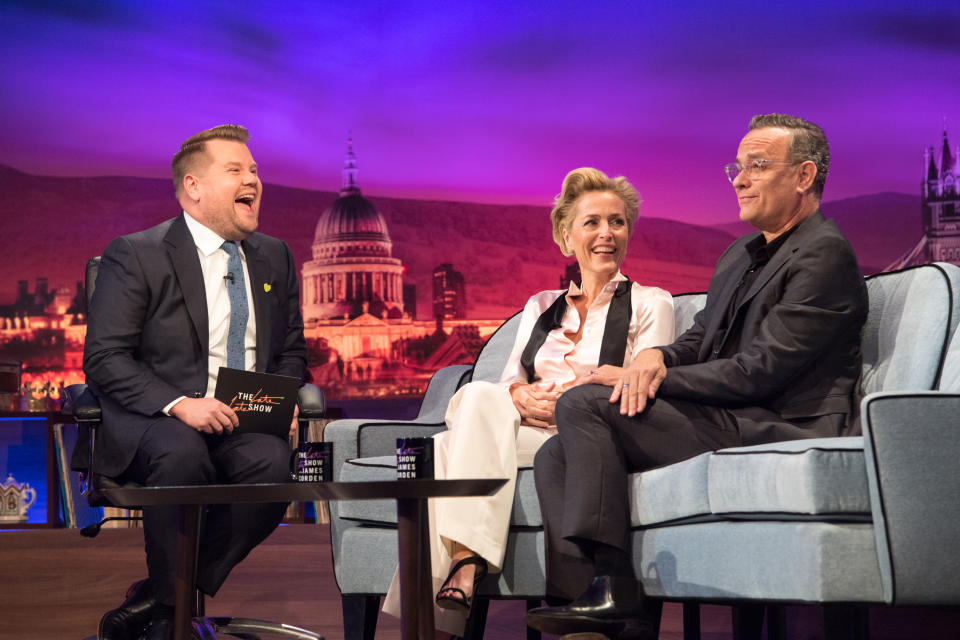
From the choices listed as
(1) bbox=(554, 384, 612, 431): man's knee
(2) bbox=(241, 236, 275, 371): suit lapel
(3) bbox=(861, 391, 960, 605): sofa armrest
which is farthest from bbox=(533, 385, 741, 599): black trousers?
(2) bbox=(241, 236, 275, 371): suit lapel

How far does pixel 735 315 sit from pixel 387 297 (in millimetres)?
3064

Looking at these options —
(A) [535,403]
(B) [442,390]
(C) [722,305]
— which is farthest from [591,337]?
(B) [442,390]

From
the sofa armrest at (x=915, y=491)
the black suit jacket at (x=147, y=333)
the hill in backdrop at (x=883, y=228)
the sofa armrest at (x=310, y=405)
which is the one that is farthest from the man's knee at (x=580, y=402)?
the hill in backdrop at (x=883, y=228)

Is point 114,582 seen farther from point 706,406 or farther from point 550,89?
point 550,89

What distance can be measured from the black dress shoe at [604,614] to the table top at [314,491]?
1.15 ft

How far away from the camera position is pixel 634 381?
7.52 feet

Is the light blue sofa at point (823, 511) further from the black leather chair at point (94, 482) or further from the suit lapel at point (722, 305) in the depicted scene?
the suit lapel at point (722, 305)

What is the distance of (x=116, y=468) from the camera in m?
2.63

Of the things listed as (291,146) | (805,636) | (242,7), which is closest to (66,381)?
(291,146)

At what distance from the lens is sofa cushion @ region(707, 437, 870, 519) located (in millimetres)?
1876

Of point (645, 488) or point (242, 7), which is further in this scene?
point (242, 7)

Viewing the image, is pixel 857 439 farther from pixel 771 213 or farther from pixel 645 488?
pixel 771 213

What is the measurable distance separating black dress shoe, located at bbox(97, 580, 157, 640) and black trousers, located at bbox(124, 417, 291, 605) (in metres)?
0.04

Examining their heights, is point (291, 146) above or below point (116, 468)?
above
